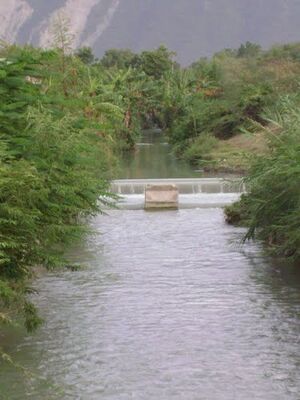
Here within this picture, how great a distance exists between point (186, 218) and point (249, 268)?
7.75 meters

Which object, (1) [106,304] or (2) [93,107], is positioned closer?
(1) [106,304]

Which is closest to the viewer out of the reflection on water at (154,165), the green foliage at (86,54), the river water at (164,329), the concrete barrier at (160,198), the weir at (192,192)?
the river water at (164,329)

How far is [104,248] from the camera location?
20484 millimetres

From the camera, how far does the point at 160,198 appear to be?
1088 inches

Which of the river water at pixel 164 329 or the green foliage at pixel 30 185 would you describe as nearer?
the green foliage at pixel 30 185

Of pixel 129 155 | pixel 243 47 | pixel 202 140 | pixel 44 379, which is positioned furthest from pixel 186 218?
pixel 243 47

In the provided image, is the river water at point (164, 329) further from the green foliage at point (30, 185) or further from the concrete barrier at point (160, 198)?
the concrete barrier at point (160, 198)

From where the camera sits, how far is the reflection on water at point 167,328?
10406 mm

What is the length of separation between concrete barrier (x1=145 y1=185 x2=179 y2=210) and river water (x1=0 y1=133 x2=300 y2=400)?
6.82 meters

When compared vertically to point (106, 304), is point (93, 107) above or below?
above

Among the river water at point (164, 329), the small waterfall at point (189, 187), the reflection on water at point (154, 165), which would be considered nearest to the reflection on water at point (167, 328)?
the river water at point (164, 329)

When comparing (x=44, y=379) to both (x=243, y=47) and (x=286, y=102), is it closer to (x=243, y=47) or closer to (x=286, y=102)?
(x=286, y=102)

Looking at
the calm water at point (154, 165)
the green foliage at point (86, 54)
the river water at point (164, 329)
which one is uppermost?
the green foliage at point (86, 54)

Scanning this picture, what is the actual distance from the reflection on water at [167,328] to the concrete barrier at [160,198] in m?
6.84
